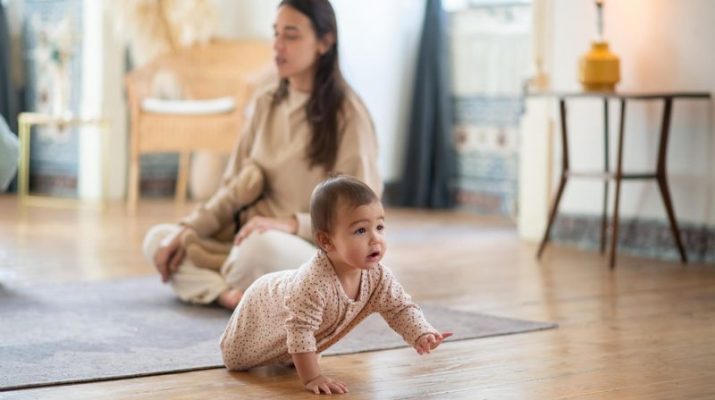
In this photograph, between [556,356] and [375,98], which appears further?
[375,98]

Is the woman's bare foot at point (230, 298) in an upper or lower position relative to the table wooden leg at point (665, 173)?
lower

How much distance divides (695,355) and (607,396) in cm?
53

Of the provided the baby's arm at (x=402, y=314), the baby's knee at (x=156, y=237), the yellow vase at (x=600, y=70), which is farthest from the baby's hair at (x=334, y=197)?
the yellow vase at (x=600, y=70)

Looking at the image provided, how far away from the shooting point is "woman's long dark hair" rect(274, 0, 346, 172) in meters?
3.33

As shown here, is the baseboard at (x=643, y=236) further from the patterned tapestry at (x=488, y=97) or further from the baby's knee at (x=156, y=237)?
the baby's knee at (x=156, y=237)

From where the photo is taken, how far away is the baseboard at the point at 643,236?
478cm

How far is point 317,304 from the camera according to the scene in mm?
2416

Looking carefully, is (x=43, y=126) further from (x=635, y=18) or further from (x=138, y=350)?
(x=138, y=350)

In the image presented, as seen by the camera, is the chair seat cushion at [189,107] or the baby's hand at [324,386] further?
the chair seat cushion at [189,107]

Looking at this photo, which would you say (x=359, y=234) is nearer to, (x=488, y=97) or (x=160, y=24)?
(x=488, y=97)

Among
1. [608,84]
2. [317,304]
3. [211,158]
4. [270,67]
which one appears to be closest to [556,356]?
[317,304]

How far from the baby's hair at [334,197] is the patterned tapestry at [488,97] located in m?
4.06

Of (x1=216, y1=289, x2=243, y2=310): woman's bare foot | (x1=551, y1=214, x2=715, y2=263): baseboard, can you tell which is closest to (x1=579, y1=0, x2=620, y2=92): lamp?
(x1=551, y1=214, x2=715, y2=263): baseboard

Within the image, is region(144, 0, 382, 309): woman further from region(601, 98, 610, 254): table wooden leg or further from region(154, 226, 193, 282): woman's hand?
region(601, 98, 610, 254): table wooden leg
